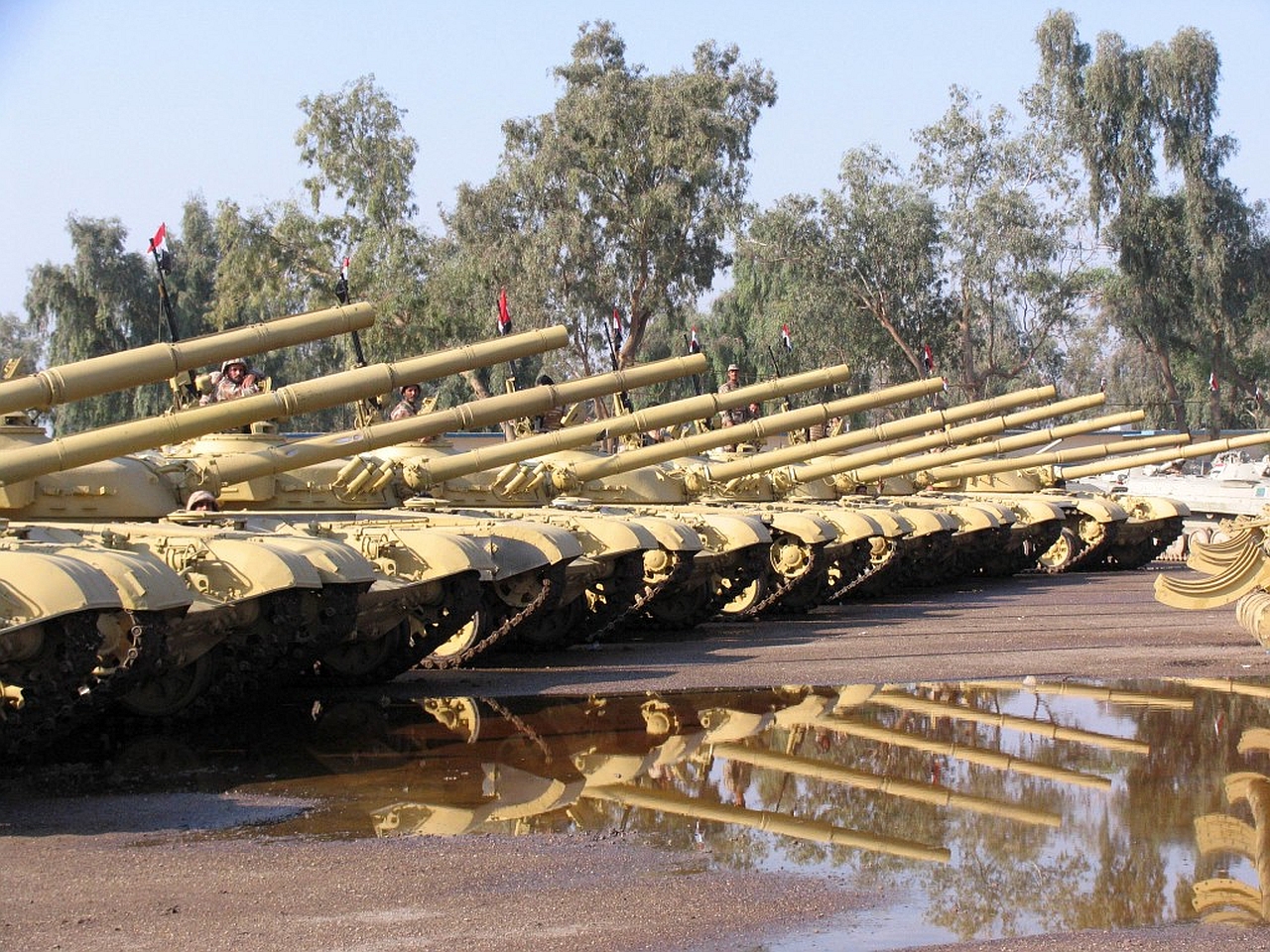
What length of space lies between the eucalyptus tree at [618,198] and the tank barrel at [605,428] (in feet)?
60.8

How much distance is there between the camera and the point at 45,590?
343 inches

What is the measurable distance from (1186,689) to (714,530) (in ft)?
18.4

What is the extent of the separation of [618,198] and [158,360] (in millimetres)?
28266

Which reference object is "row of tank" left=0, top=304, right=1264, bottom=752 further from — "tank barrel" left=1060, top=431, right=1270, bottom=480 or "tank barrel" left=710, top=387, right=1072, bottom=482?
"tank barrel" left=1060, top=431, right=1270, bottom=480

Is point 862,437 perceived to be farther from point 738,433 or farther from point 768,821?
point 768,821

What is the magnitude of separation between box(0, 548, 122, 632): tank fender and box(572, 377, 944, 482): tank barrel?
963cm

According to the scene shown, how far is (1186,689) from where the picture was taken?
514 inches

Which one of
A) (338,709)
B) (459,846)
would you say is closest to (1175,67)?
(338,709)

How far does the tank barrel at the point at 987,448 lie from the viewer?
78.6 feet

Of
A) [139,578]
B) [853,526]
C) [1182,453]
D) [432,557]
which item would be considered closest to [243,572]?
[139,578]

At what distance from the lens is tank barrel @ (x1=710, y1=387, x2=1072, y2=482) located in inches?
822

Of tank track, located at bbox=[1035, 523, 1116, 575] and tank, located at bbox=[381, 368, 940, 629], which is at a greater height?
tank, located at bbox=[381, 368, 940, 629]

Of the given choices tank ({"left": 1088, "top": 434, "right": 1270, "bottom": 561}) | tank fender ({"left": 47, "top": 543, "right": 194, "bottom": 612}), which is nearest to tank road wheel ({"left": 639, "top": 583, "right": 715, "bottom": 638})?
tank fender ({"left": 47, "top": 543, "right": 194, "bottom": 612})

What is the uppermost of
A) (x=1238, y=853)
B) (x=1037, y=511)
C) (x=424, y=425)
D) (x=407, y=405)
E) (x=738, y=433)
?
(x=407, y=405)
